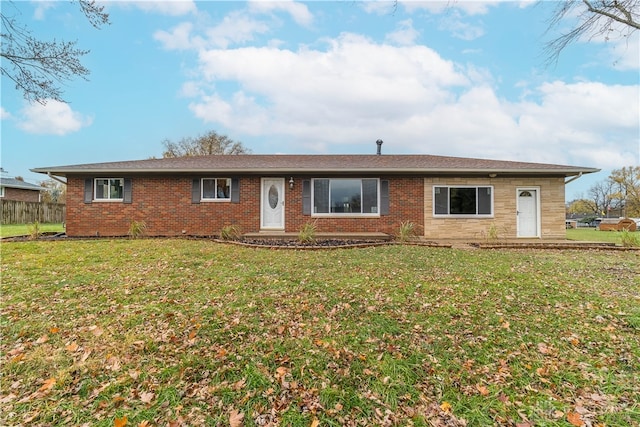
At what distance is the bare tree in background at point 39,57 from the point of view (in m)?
5.45

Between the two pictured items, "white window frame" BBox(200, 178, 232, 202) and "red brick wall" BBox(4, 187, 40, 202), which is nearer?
"white window frame" BBox(200, 178, 232, 202)

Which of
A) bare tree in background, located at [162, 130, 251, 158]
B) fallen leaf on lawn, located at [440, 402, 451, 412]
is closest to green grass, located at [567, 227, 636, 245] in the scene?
fallen leaf on lawn, located at [440, 402, 451, 412]

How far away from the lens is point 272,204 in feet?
36.1

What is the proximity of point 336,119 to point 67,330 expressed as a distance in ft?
58.3

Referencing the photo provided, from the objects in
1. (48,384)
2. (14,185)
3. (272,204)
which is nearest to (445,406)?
(48,384)

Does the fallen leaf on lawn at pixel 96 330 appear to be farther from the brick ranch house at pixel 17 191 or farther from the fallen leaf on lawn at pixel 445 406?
the brick ranch house at pixel 17 191

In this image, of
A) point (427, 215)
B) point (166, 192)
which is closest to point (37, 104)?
point (166, 192)

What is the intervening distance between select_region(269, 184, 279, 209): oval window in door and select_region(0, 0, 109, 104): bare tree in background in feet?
19.8

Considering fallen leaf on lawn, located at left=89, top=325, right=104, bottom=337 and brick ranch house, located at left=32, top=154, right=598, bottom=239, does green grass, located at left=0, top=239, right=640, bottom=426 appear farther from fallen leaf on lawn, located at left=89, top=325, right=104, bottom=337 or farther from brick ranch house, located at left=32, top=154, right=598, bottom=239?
brick ranch house, located at left=32, top=154, right=598, bottom=239

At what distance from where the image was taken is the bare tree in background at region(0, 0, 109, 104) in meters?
5.45

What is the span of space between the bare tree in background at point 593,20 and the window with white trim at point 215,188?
1204 centimetres

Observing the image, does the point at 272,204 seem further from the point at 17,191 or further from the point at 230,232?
the point at 17,191

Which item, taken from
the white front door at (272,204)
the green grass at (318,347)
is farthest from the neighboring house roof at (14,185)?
the green grass at (318,347)

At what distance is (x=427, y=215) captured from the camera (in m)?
10.7
